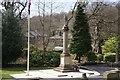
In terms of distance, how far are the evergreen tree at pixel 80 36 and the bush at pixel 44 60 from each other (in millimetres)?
3508

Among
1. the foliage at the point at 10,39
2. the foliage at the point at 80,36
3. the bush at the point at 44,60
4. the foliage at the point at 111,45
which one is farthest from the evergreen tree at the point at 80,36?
the foliage at the point at 10,39

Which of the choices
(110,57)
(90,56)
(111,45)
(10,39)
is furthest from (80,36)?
(10,39)

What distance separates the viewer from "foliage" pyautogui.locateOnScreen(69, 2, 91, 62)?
2519 cm

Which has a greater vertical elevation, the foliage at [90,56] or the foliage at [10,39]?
the foliage at [10,39]

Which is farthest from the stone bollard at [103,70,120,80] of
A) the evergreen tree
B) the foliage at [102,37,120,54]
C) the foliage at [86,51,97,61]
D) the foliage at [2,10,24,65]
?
the foliage at [102,37,120,54]

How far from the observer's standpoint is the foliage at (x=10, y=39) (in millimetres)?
20422

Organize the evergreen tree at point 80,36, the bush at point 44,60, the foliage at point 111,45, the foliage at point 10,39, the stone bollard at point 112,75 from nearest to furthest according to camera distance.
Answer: the stone bollard at point 112,75
the foliage at point 10,39
the bush at point 44,60
the evergreen tree at point 80,36
the foliage at point 111,45

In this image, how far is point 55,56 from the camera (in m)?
23.0

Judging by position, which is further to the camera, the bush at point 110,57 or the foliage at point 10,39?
the bush at point 110,57

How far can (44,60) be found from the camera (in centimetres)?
2291

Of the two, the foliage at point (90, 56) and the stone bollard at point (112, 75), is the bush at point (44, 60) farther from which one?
the stone bollard at point (112, 75)

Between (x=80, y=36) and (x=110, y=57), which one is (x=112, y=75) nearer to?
(x=80, y=36)

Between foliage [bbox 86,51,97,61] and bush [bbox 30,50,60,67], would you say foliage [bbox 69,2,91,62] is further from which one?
bush [bbox 30,50,60,67]

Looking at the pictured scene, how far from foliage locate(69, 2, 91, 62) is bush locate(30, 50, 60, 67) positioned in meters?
3.51
